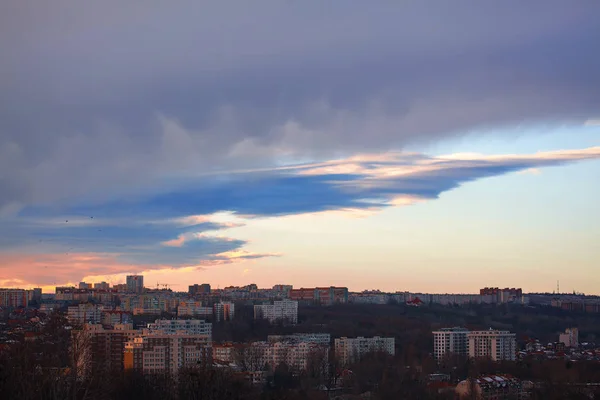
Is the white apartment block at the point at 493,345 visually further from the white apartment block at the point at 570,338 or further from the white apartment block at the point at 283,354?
the white apartment block at the point at 570,338

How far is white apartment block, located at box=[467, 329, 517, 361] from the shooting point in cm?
7106

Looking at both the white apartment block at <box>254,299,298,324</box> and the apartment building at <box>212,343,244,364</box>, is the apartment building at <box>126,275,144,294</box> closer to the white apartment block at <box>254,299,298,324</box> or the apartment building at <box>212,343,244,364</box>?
the white apartment block at <box>254,299,298,324</box>

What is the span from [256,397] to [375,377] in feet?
60.9

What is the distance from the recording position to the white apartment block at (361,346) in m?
67.4

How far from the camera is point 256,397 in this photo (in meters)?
36.7

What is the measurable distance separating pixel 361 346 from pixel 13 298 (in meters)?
54.2

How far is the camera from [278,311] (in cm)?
10338

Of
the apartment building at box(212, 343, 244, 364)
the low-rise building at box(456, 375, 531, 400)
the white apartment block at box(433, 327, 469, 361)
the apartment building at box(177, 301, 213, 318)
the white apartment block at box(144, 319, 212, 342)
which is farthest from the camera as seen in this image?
the apartment building at box(177, 301, 213, 318)

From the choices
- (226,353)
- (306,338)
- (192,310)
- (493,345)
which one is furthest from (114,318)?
(493,345)

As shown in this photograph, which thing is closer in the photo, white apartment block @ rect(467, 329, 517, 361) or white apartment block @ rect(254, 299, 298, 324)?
white apartment block @ rect(467, 329, 517, 361)

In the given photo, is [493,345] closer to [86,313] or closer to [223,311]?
[86,313]

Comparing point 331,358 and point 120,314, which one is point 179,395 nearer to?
point 331,358

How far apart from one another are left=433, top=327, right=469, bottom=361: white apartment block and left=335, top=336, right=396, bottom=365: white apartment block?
380 cm

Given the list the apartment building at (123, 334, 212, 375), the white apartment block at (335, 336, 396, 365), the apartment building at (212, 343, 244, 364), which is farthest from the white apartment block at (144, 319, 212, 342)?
the apartment building at (123, 334, 212, 375)
